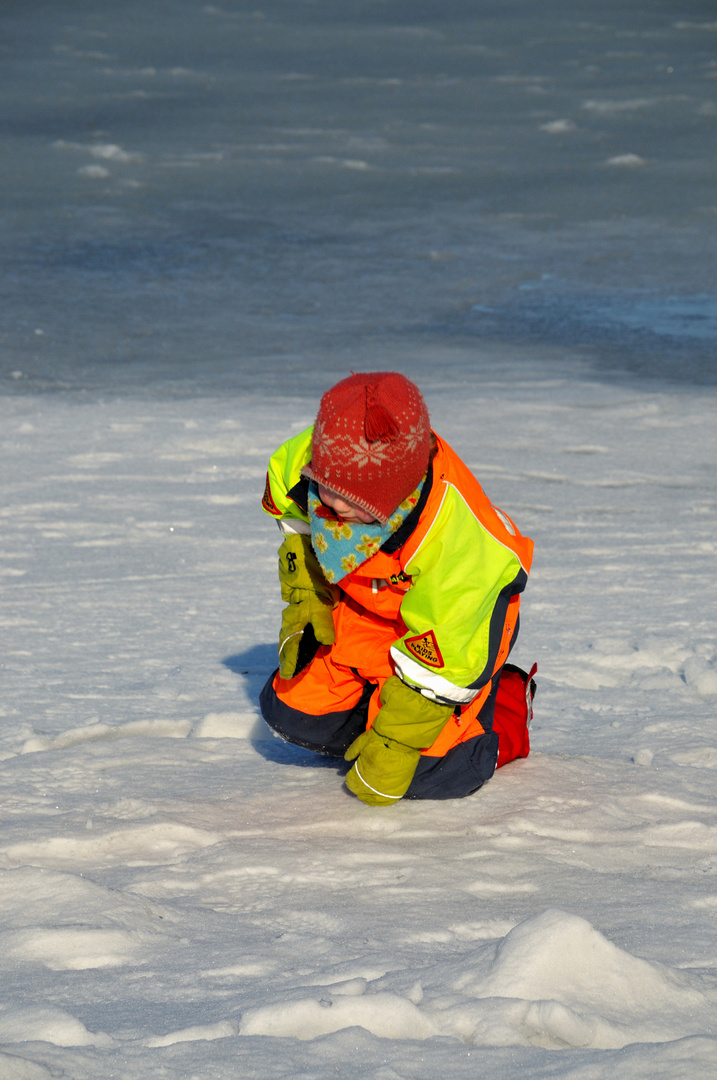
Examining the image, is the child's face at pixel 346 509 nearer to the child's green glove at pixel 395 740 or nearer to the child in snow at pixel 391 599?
the child in snow at pixel 391 599

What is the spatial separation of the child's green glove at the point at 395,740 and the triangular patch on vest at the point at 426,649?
86 millimetres

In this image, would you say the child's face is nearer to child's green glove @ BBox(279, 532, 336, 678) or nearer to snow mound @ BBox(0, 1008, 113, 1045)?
child's green glove @ BBox(279, 532, 336, 678)

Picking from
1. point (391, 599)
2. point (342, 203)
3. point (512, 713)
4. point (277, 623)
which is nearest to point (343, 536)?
point (391, 599)

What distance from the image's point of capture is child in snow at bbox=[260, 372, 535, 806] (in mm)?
1869

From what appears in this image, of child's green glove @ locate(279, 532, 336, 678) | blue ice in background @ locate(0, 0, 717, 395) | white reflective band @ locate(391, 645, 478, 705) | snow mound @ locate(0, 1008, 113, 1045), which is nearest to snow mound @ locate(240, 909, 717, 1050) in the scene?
snow mound @ locate(0, 1008, 113, 1045)

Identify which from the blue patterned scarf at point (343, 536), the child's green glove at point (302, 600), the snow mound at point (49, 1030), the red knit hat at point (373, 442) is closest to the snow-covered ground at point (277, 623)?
the snow mound at point (49, 1030)

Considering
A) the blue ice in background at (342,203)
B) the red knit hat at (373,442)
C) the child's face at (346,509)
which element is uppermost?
the red knit hat at (373,442)

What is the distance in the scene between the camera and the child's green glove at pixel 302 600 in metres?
2.24

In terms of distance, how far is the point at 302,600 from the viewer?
88.9 inches

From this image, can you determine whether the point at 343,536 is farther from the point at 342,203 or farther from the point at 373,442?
the point at 342,203

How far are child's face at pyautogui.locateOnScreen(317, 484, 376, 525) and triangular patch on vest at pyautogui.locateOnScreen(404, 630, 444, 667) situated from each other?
202 millimetres

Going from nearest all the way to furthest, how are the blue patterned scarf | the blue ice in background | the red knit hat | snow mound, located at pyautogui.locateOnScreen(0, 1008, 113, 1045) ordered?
snow mound, located at pyautogui.locateOnScreen(0, 1008, 113, 1045) → the red knit hat → the blue patterned scarf → the blue ice in background

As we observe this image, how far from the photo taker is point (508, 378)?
5.62 m

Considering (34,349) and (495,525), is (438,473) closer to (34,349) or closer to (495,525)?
(495,525)
